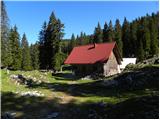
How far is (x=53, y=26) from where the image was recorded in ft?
204

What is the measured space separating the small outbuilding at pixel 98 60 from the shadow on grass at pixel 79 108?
87.8 feet

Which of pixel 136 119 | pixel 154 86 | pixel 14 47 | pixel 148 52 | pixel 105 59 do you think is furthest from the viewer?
pixel 148 52

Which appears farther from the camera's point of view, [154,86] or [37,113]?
[154,86]

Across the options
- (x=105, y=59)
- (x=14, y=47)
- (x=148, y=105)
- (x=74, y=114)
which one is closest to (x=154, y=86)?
(x=148, y=105)

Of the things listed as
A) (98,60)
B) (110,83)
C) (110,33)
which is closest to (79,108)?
(110,83)

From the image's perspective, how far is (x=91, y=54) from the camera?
53.6m

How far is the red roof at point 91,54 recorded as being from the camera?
5061cm

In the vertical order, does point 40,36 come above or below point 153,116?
above

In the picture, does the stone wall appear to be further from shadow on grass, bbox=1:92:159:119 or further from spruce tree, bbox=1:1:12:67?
shadow on grass, bbox=1:92:159:119

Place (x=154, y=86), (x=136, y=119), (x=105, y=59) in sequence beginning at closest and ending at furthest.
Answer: (x=136, y=119) < (x=154, y=86) < (x=105, y=59)

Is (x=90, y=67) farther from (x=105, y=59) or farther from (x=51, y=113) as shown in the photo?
(x=51, y=113)

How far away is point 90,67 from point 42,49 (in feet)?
55.5

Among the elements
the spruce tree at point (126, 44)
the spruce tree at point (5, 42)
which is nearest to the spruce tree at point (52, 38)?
the spruce tree at point (5, 42)

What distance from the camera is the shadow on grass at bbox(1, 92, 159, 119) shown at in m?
17.4
